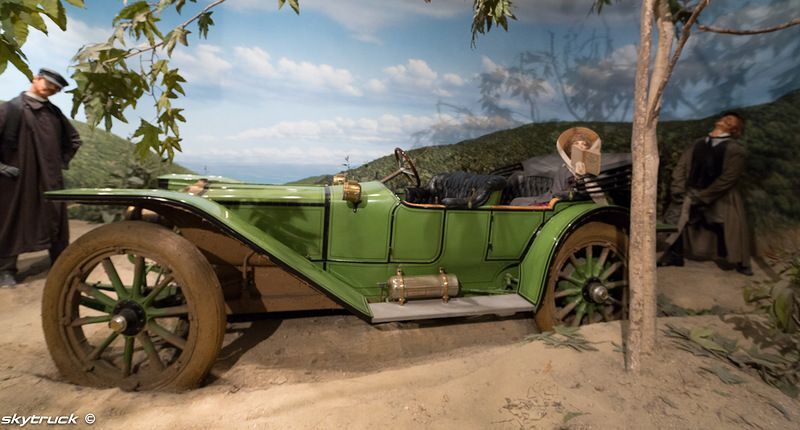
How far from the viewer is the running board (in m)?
2.51

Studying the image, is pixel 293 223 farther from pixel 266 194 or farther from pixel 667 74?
pixel 667 74

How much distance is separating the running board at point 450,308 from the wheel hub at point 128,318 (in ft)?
4.49

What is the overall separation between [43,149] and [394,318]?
433 centimetres

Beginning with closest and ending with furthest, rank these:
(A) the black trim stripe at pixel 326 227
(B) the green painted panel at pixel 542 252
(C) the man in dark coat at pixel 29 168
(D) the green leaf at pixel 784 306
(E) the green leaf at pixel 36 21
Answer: (E) the green leaf at pixel 36 21, (D) the green leaf at pixel 784 306, (A) the black trim stripe at pixel 326 227, (B) the green painted panel at pixel 542 252, (C) the man in dark coat at pixel 29 168

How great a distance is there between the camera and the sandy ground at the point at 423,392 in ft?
5.64

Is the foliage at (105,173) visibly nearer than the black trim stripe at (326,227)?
No

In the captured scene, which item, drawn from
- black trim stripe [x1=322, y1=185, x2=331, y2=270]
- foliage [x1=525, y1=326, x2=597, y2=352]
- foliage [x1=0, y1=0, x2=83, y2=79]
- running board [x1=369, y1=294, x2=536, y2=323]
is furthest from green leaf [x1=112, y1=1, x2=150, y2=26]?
foliage [x1=525, y1=326, x2=597, y2=352]

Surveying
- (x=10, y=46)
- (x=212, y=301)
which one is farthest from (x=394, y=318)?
(x=10, y=46)

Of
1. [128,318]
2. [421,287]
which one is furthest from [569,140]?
[128,318]

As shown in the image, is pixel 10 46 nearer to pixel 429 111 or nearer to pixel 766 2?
pixel 429 111

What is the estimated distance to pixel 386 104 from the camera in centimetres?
557

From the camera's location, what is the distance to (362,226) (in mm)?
2723

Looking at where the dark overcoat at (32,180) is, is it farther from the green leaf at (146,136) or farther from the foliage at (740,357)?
the foliage at (740,357)

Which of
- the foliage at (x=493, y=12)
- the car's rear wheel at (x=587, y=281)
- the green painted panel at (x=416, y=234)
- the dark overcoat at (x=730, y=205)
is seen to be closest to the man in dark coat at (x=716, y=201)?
the dark overcoat at (x=730, y=205)
